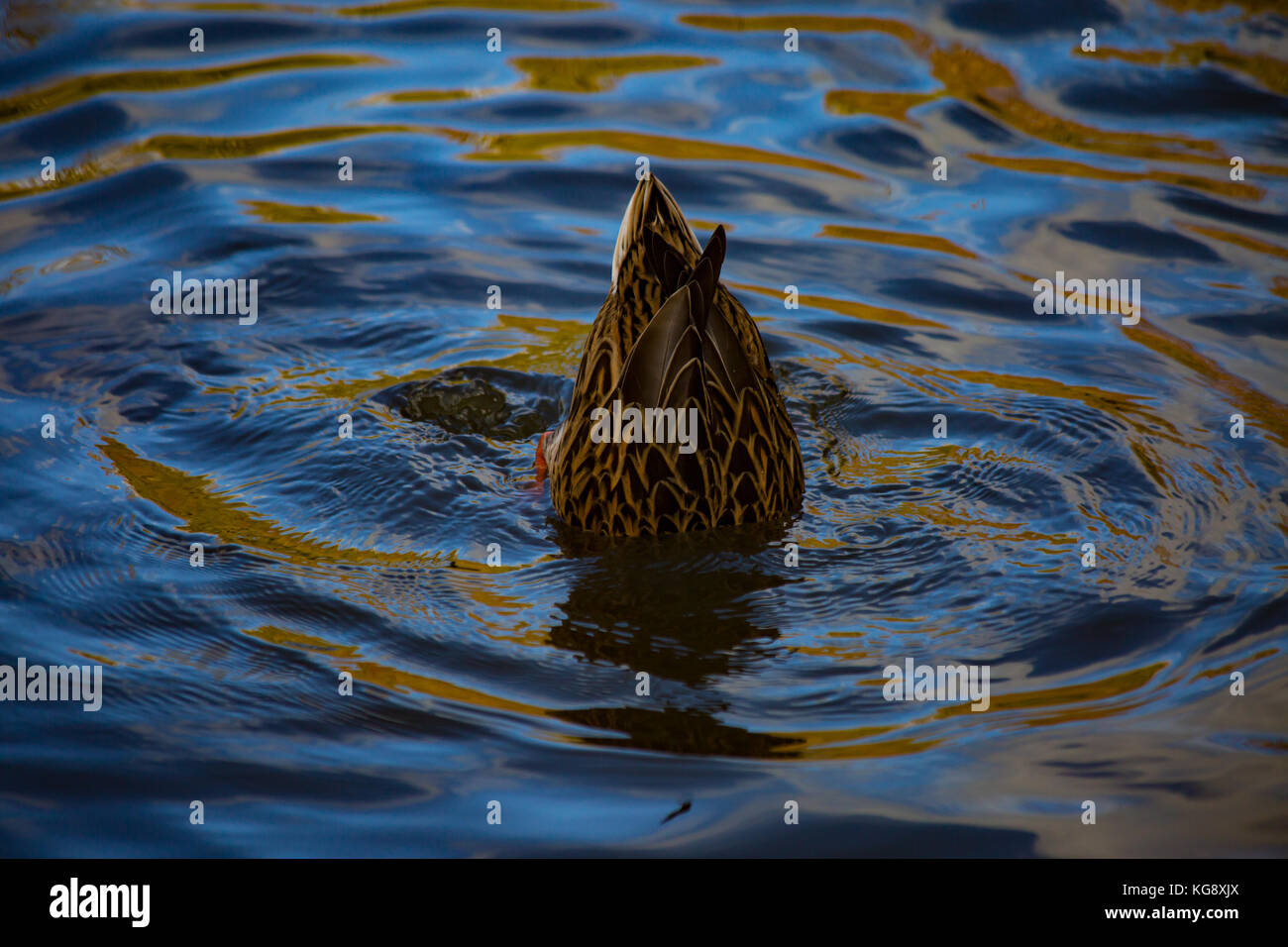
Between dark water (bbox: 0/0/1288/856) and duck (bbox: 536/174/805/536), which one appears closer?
dark water (bbox: 0/0/1288/856)

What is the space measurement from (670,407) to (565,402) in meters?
1.88

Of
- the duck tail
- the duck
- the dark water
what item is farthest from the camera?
the duck tail

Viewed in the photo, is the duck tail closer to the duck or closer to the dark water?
the duck

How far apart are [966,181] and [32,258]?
6.35m

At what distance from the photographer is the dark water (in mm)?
4566

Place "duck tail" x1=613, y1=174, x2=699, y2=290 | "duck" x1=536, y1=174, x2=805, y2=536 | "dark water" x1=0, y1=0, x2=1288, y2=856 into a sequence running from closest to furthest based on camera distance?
1. "dark water" x1=0, y1=0, x2=1288, y2=856
2. "duck" x1=536, y1=174, x2=805, y2=536
3. "duck tail" x1=613, y1=174, x2=699, y2=290

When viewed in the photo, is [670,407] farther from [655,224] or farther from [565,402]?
[565,402]

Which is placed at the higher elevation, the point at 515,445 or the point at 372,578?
the point at 515,445

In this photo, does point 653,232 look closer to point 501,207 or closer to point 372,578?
point 372,578

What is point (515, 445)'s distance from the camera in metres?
7.02

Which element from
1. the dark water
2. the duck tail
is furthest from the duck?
the dark water

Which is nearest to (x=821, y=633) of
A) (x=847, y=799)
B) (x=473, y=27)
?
(x=847, y=799)

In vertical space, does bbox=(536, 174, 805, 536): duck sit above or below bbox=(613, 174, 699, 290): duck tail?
below

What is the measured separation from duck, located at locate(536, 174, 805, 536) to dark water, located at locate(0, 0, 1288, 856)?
20 cm
